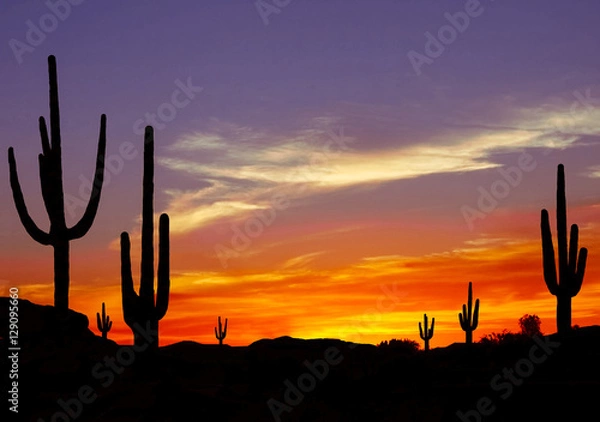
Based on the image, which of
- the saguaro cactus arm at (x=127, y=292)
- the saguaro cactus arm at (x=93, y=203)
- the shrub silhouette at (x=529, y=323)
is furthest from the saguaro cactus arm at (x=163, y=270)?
the shrub silhouette at (x=529, y=323)

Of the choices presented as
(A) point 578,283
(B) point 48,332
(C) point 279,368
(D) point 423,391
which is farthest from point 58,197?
(A) point 578,283

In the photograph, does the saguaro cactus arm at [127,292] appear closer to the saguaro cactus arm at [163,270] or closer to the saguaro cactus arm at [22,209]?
the saguaro cactus arm at [163,270]

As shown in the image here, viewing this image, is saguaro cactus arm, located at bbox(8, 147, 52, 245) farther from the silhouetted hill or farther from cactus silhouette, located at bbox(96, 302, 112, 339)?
cactus silhouette, located at bbox(96, 302, 112, 339)

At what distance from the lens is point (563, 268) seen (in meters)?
19.9

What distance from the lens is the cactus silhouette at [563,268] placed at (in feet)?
64.8

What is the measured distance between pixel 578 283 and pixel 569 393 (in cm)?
850

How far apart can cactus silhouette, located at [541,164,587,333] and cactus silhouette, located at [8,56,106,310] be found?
10.2 meters

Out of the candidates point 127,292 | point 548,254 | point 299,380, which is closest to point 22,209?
point 127,292

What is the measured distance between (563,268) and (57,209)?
1143 centimetres

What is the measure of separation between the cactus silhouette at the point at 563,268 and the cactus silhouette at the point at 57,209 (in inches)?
401

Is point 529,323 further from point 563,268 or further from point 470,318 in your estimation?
point 563,268

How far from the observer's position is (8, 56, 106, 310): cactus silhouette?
52.1ft

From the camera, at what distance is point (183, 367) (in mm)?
14719

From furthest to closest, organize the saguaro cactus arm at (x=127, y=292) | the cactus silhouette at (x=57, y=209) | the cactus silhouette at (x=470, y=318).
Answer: the cactus silhouette at (x=470, y=318), the cactus silhouette at (x=57, y=209), the saguaro cactus arm at (x=127, y=292)
